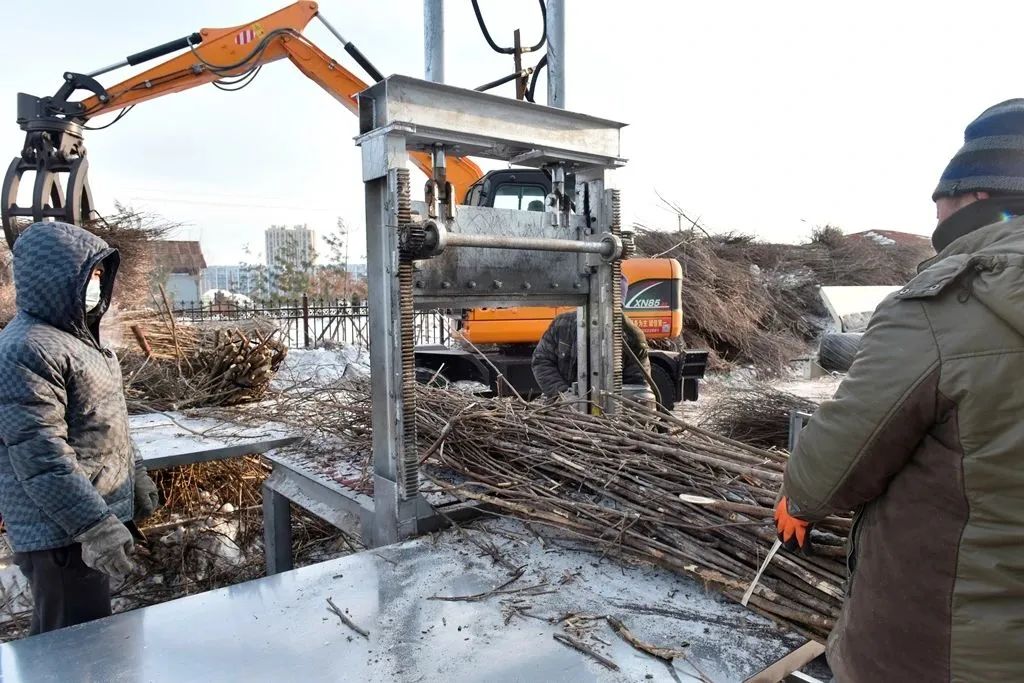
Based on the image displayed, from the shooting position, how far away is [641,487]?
233 centimetres

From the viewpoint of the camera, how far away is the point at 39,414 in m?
2.12

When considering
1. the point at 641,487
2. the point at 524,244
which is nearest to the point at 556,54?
the point at 524,244

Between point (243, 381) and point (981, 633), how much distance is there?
640 centimetres

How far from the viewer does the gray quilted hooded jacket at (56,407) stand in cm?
211

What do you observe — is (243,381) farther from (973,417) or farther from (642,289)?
(973,417)

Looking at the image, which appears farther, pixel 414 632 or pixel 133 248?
pixel 133 248

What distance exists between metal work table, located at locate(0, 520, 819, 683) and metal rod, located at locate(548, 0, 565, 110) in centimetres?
204

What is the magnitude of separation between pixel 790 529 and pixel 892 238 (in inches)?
901

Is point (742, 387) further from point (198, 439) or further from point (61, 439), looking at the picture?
point (61, 439)

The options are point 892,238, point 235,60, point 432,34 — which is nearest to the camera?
point 432,34

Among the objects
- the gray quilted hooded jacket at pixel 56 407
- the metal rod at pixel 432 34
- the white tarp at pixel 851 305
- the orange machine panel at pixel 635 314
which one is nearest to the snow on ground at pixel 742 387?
the white tarp at pixel 851 305

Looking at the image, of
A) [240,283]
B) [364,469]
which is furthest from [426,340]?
[240,283]

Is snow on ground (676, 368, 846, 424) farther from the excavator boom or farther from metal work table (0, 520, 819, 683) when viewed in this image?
metal work table (0, 520, 819, 683)

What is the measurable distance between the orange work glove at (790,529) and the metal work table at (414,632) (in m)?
0.27
